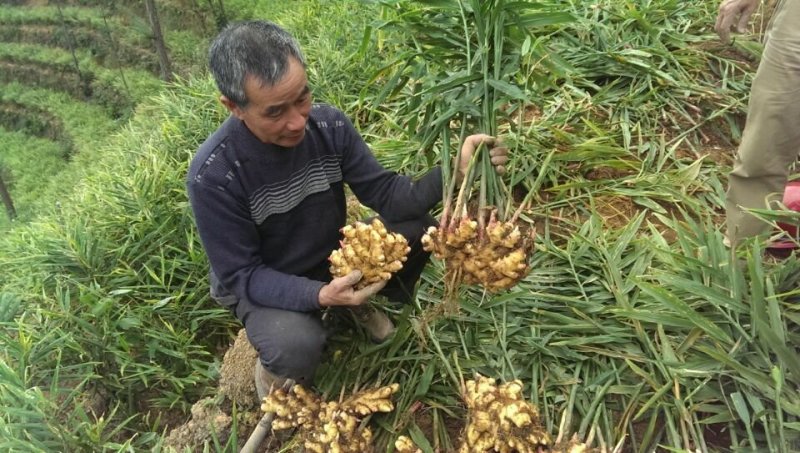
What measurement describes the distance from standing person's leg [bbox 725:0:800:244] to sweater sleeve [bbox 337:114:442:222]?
1.01 meters

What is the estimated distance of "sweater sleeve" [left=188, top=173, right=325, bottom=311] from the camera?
1.60m

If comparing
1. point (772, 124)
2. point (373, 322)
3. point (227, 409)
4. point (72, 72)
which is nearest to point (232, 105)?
point (373, 322)

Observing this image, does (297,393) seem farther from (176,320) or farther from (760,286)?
(760,286)

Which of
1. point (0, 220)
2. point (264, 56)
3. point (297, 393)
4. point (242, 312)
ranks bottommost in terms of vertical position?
point (0, 220)

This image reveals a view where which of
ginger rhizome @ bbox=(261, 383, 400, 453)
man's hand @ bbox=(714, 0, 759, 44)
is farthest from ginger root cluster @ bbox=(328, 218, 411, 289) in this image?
man's hand @ bbox=(714, 0, 759, 44)

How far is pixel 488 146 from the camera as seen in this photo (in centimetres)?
168

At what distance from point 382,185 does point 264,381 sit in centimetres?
83

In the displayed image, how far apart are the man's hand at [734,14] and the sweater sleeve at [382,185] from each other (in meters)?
1.36

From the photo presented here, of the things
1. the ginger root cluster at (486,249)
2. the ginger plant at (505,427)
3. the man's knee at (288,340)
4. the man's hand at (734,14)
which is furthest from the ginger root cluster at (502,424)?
the man's hand at (734,14)

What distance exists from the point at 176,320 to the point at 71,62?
1941cm

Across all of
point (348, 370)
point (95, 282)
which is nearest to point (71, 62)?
point (95, 282)

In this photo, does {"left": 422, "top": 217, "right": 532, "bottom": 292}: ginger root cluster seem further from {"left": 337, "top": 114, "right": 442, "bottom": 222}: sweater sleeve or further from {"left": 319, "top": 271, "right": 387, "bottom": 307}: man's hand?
{"left": 337, "top": 114, "right": 442, "bottom": 222}: sweater sleeve

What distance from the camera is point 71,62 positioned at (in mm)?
17969

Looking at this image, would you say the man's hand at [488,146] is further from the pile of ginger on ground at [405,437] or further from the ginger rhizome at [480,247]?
the pile of ginger on ground at [405,437]
